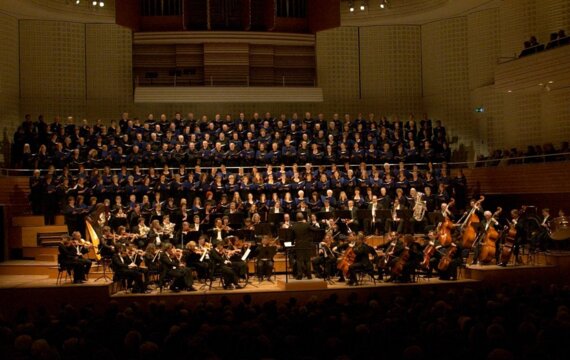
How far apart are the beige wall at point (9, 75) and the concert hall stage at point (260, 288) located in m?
6.75

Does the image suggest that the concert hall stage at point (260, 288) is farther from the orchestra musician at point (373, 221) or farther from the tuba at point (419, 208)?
the tuba at point (419, 208)

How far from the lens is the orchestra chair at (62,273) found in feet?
36.7

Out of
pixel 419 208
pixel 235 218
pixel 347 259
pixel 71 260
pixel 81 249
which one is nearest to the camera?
pixel 71 260

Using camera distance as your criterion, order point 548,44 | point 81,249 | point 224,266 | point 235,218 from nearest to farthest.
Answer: point 224,266 < point 81,249 < point 235,218 < point 548,44

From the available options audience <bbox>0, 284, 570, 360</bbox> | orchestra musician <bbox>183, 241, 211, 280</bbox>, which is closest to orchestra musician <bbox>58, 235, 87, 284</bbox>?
orchestra musician <bbox>183, 241, 211, 280</bbox>

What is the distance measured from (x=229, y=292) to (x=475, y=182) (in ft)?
26.6

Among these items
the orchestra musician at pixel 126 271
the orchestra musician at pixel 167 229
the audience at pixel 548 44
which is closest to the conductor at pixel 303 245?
the orchestra musician at pixel 167 229

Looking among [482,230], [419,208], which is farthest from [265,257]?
[482,230]

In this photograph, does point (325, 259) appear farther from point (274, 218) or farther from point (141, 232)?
point (141, 232)

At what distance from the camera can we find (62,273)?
40.2ft

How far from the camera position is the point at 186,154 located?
15211mm

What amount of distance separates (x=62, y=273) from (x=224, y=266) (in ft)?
10.0

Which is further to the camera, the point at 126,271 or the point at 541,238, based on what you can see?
the point at 541,238

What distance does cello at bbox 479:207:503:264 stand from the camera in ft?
39.7
